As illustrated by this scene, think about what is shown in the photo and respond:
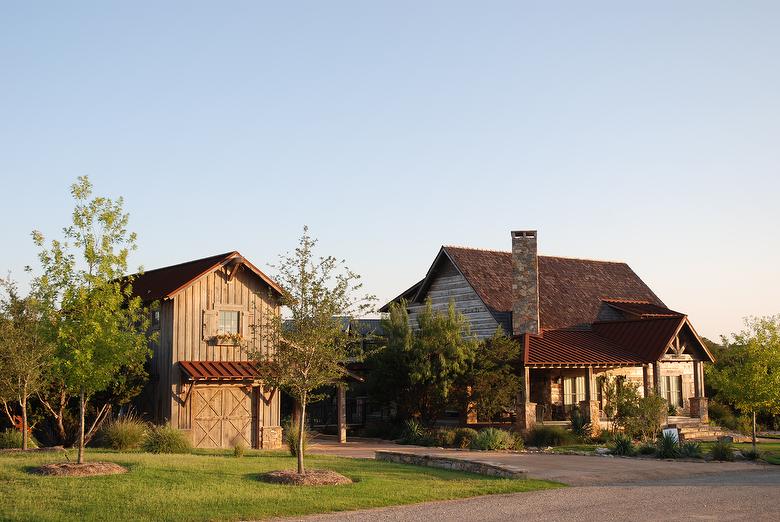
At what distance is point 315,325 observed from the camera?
763 inches

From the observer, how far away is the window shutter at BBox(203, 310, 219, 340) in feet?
96.4

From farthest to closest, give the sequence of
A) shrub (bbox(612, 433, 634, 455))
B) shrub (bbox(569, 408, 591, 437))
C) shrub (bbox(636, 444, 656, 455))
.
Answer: shrub (bbox(569, 408, 591, 437)) → shrub (bbox(612, 433, 634, 455)) → shrub (bbox(636, 444, 656, 455))

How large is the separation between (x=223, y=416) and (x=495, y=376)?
32.9 feet

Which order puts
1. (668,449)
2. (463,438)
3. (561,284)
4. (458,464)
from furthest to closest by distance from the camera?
(561,284), (463,438), (668,449), (458,464)

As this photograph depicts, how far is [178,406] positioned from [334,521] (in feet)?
50.6

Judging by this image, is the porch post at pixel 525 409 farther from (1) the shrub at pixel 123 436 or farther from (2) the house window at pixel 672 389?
(1) the shrub at pixel 123 436

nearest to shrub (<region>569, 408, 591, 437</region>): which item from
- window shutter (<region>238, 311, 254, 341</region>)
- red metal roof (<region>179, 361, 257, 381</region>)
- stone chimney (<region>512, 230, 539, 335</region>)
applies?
stone chimney (<region>512, 230, 539, 335</region>)

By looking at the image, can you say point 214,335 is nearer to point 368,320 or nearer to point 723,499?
point 723,499

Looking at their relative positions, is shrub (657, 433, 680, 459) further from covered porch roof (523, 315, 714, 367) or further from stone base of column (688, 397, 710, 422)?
stone base of column (688, 397, 710, 422)

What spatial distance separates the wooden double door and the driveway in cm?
301

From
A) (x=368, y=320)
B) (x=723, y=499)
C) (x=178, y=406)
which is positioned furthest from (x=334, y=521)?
(x=368, y=320)

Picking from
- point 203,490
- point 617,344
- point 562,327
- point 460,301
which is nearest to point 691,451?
point 617,344

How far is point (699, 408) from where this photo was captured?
36.8 meters

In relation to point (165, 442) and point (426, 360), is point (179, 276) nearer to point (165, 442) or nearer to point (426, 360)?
point (165, 442)
